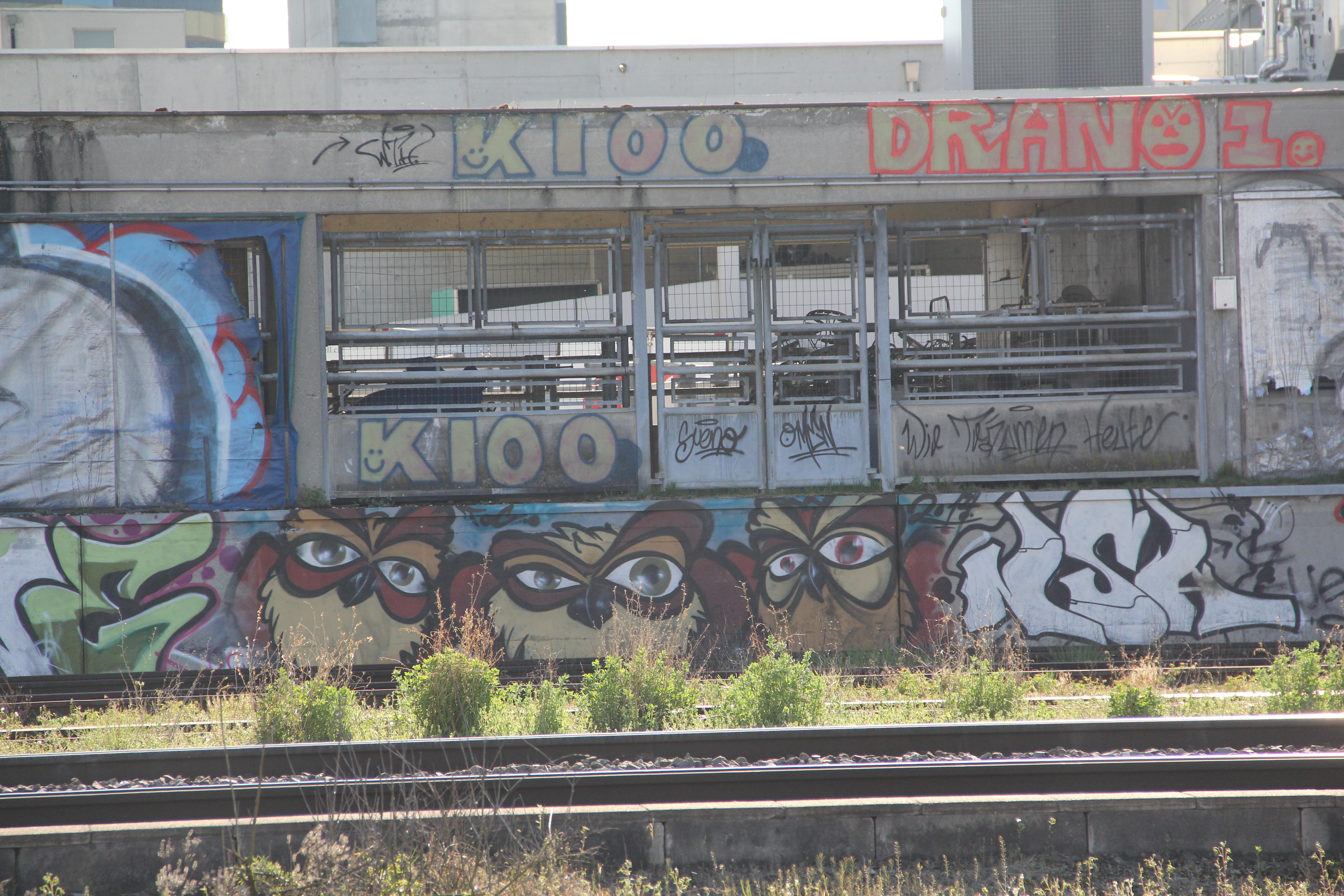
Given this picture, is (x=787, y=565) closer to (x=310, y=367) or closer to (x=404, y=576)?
(x=404, y=576)

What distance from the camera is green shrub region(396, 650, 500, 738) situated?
25.2 feet

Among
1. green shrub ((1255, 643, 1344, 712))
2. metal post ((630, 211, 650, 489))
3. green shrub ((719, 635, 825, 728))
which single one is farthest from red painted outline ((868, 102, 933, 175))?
green shrub ((1255, 643, 1344, 712))

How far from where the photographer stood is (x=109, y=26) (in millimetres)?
33844

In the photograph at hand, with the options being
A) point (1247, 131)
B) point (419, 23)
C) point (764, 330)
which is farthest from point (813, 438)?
point (419, 23)

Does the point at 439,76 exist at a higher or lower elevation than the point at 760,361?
higher

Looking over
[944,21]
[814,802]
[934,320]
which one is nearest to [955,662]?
[934,320]

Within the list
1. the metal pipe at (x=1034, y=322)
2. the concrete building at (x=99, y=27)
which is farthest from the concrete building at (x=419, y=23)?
the metal pipe at (x=1034, y=322)

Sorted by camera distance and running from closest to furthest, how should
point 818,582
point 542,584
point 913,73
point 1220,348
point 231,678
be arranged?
point 231,678 < point 542,584 < point 818,582 < point 1220,348 < point 913,73

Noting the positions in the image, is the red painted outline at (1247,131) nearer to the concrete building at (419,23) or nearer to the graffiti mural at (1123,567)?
the graffiti mural at (1123,567)

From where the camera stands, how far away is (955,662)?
32.8 feet

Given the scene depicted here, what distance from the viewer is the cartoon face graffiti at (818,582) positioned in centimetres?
1064

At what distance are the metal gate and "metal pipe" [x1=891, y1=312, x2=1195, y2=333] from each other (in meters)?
0.67

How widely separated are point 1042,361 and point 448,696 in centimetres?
773

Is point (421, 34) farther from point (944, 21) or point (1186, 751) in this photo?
point (1186, 751)
